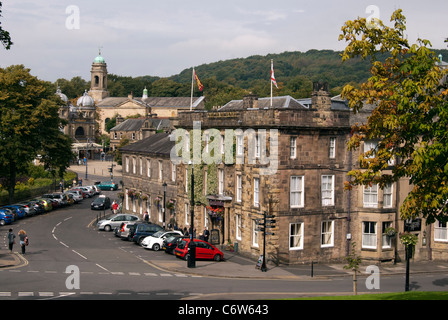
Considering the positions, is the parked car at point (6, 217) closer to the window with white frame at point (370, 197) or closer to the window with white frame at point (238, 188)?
the window with white frame at point (238, 188)

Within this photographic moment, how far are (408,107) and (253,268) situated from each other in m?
19.2

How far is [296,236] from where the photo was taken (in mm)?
38688

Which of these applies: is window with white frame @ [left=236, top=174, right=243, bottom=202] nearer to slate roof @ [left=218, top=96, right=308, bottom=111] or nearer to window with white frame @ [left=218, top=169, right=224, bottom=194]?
window with white frame @ [left=218, top=169, right=224, bottom=194]

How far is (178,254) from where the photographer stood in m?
38.9

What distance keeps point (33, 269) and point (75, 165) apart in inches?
3855

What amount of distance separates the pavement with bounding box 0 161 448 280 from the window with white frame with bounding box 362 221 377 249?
1298 mm

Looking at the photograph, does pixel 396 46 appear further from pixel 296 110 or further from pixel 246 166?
pixel 246 166

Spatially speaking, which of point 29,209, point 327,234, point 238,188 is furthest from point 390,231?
point 29,209

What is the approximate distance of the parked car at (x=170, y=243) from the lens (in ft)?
134

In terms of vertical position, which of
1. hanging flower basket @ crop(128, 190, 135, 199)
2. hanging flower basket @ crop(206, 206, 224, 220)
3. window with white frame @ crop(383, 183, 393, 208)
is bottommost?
hanging flower basket @ crop(128, 190, 135, 199)

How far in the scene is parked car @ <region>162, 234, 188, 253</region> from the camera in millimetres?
40841

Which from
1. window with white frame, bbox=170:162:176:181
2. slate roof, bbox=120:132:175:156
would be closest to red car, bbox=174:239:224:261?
window with white frame, bbox=170:162:176:181

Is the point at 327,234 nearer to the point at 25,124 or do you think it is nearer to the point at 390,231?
the point at 390,231
